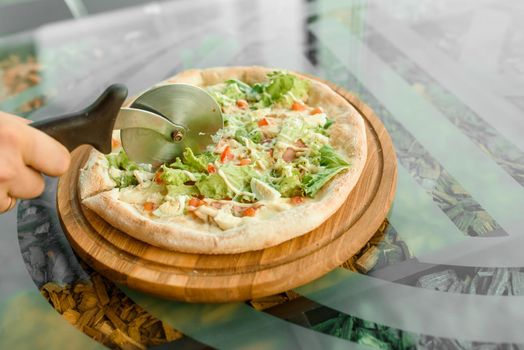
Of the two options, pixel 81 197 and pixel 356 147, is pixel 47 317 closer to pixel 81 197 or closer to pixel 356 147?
pixel 81 197

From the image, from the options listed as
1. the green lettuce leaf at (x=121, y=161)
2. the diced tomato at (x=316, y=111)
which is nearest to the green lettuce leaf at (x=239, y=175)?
the green lettuce leaf at (x=121, y=161)

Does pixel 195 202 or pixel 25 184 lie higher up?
pixel 25 184

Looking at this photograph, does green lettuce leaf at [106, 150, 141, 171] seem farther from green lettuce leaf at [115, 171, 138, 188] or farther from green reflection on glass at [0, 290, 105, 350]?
green reflection on glass at [0, 290, 105, 350]

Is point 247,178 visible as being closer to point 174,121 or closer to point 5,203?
point 174,121

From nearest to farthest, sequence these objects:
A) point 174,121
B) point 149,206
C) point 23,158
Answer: point 23,158, point 149,206, point 174,121

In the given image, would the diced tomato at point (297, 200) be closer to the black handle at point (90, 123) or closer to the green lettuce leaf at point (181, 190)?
the green lettuce leaf at point (181, 190)

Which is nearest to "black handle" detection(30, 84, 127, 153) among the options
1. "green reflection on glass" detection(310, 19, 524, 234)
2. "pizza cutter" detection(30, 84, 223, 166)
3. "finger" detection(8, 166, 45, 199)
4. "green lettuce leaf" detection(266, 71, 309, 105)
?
"pizza cutter" detection(30, 84, 223, 166)

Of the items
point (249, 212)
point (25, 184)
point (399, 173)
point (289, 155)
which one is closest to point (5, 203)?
point (25, 184)
